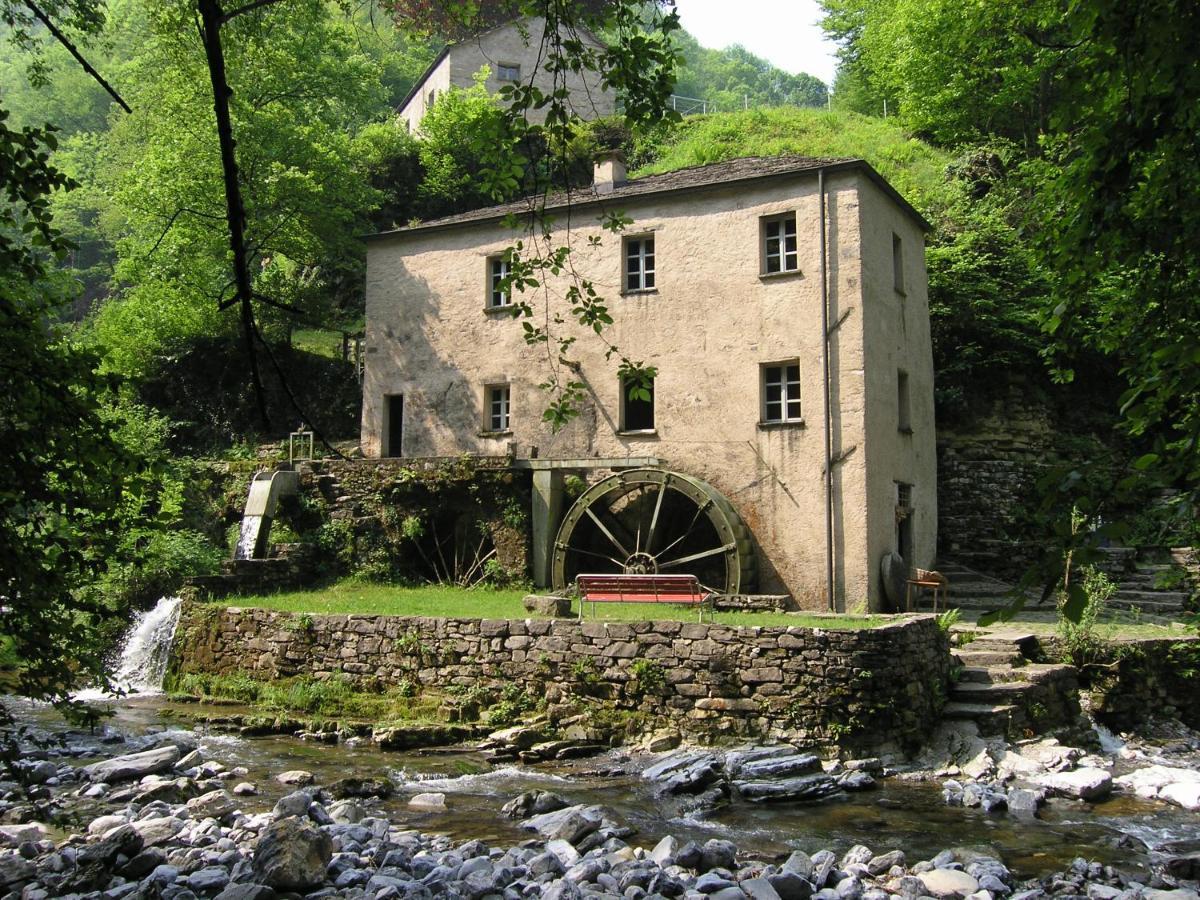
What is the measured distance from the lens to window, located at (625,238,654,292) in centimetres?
1878

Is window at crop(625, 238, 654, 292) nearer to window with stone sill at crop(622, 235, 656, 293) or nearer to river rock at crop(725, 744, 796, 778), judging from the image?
window with stone sill at crop(622, 235, 656, 293)

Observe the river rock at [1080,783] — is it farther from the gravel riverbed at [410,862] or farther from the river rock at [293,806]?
the river rock at [293,806]

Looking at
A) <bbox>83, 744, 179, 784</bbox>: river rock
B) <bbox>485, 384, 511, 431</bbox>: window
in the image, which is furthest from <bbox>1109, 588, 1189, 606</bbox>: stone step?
<bbox>83, 744, 179, 784</bbox>: river rock

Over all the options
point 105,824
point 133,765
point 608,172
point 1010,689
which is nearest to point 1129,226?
point 105,824

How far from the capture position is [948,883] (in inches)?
290

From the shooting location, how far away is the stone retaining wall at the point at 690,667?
36.6 feet

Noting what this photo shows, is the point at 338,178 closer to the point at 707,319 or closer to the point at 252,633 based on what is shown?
the point at 707,319

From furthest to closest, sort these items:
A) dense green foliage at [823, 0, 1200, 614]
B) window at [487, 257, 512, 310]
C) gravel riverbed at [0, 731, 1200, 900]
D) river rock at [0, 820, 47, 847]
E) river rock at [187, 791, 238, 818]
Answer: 1. window at [487, 257, 512, 310]
2. river rock at [187, 791, 238, 818]
3. river rock at [0, 820, 47, 847]
4. gravel riverbed at [0, 731, 1200, 900]
5. dense green foliage at [823, 0, 1200, 614]

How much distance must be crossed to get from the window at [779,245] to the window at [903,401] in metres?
2.79

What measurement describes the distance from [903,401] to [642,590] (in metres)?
7.01

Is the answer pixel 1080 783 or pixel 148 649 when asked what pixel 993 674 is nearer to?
pixel 1080 783

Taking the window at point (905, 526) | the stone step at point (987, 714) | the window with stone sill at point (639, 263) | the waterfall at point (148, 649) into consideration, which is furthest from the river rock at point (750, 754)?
the window with stone sill at point (639, 263)

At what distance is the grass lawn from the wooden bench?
0.55 ft

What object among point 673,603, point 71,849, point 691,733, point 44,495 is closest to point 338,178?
point 673,603
